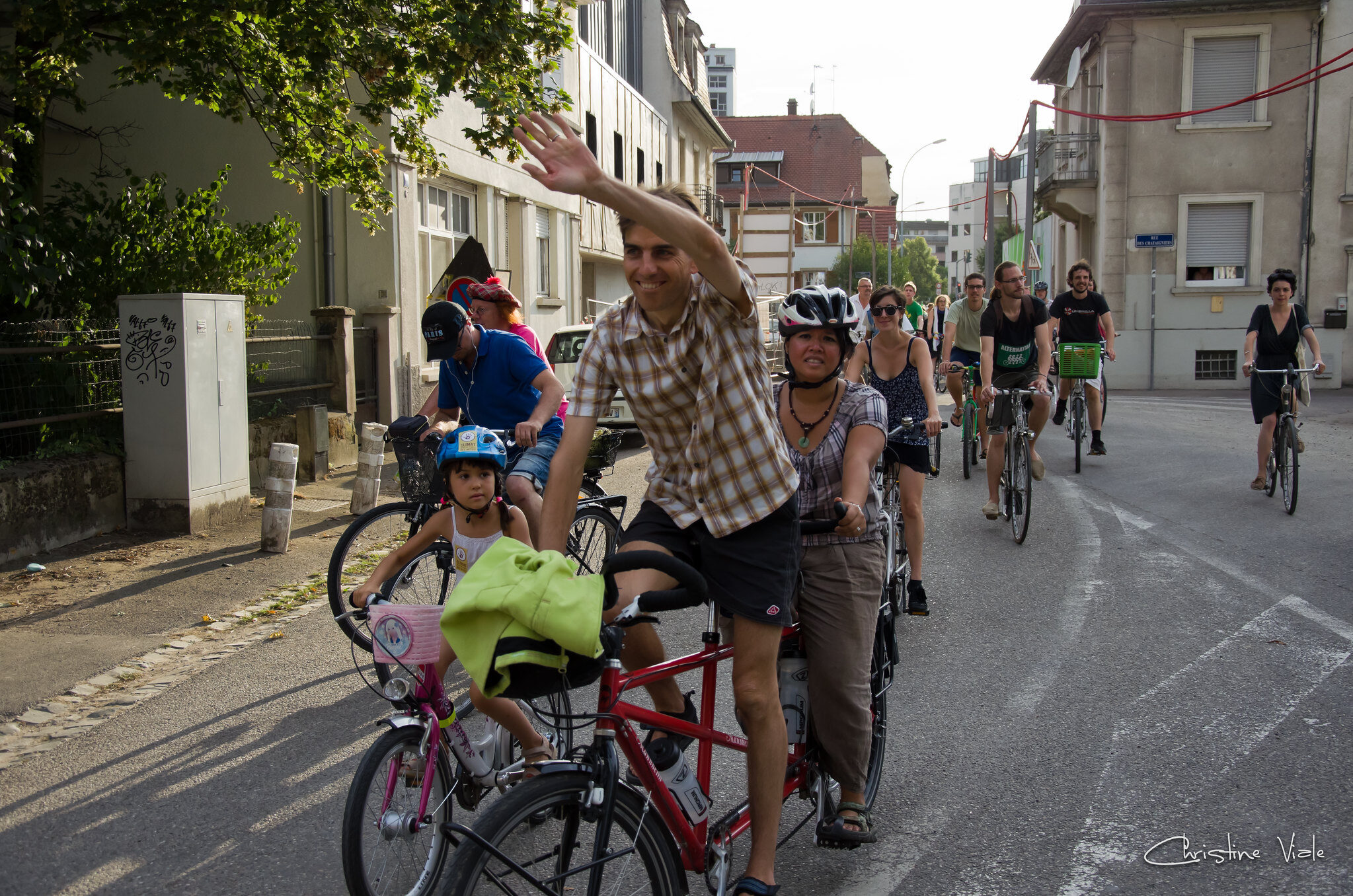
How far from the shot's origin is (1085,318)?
13469 mm

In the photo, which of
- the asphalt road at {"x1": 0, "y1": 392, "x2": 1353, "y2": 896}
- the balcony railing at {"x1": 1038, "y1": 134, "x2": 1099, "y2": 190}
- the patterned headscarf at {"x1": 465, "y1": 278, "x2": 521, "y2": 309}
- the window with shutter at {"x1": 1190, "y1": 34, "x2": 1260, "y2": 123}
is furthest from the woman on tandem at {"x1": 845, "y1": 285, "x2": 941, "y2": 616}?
the balcony railing at {"x1": 1038, "y1": 134, "x2": 1099, "y2": 190}

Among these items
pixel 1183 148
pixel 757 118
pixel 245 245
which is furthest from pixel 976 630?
pixel 757 118

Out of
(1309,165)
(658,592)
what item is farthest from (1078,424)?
(1309,165)

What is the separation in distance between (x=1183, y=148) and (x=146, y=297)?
25.5 metres

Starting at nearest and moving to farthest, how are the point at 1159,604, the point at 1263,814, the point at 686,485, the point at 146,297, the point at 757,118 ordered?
1. the point at 686,485
2. the point at 1263,814
3. the point at 1159,604
4. the point at 146,297
5. the point at 757,118

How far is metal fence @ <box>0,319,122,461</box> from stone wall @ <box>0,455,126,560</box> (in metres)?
0.26

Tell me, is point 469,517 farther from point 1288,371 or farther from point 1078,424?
point 1078,424

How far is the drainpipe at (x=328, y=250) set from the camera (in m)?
15.5

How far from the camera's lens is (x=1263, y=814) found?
3957mm

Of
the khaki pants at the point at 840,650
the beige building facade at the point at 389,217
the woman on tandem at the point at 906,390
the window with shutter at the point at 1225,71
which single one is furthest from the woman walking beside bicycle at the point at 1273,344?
the window with shutter at the point at 1225,71

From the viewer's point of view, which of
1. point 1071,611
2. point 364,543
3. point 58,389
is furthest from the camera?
point 58,389

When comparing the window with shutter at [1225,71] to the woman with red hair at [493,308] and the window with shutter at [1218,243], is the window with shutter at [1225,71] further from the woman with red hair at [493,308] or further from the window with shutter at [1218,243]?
the woman with red hair at [493,308]

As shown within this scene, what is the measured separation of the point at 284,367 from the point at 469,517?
30.7 feet

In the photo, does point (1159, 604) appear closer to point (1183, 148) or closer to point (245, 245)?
point (245, 245)
